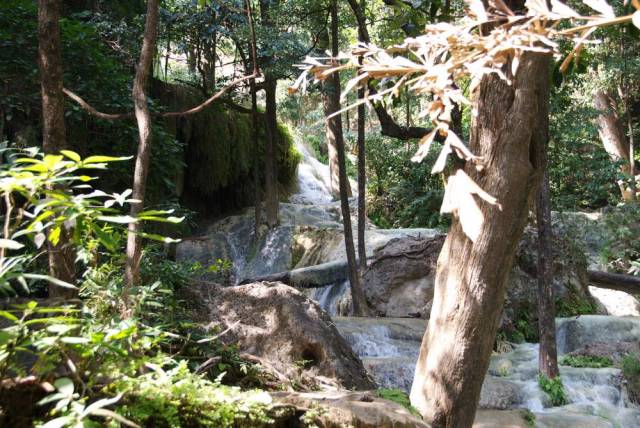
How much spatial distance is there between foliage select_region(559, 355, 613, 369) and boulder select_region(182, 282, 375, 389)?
5.49 meters

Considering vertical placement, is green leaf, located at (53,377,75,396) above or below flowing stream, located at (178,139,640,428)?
above

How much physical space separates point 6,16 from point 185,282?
14.2 ft

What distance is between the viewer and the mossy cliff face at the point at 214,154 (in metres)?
15.4

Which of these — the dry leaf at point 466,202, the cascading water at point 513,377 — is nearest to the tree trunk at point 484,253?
the dry leaf at point 466,202

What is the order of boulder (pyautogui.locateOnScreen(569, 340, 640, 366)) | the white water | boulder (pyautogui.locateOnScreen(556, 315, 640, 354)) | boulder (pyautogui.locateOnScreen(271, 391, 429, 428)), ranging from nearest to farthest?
1. boulder (pyautogui.locateOnScreen(271, 391, 429, 428))
2. boulder (pyautogui.locateOnScreen(569, 340, 640, 366))
3. boulder (pyautogui.locateOnScreen(556, 315, 640, 354))
4. the white water

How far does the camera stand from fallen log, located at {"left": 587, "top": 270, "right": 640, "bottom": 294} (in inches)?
300

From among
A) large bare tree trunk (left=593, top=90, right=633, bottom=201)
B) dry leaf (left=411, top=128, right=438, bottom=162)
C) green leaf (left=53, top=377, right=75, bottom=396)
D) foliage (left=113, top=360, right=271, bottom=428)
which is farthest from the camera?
large bare tree trunk (left=593, top=90, right=633, bottom=201)

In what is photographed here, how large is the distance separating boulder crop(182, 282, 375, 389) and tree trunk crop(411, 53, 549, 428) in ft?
5.04

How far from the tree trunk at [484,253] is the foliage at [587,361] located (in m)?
7.10

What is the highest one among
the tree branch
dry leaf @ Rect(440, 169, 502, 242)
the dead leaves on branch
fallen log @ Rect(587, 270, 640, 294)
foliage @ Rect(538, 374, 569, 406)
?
the tree branch

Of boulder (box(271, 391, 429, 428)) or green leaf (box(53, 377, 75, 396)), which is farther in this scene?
boulder (box(271, 391, 429, 428))

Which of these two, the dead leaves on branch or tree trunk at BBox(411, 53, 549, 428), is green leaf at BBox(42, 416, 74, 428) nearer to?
the dead leaves on branch

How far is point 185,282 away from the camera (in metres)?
4.98

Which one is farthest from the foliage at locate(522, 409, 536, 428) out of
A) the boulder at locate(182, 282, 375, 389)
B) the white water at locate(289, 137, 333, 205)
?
the white water at locate(289, 137, 333, 205)
